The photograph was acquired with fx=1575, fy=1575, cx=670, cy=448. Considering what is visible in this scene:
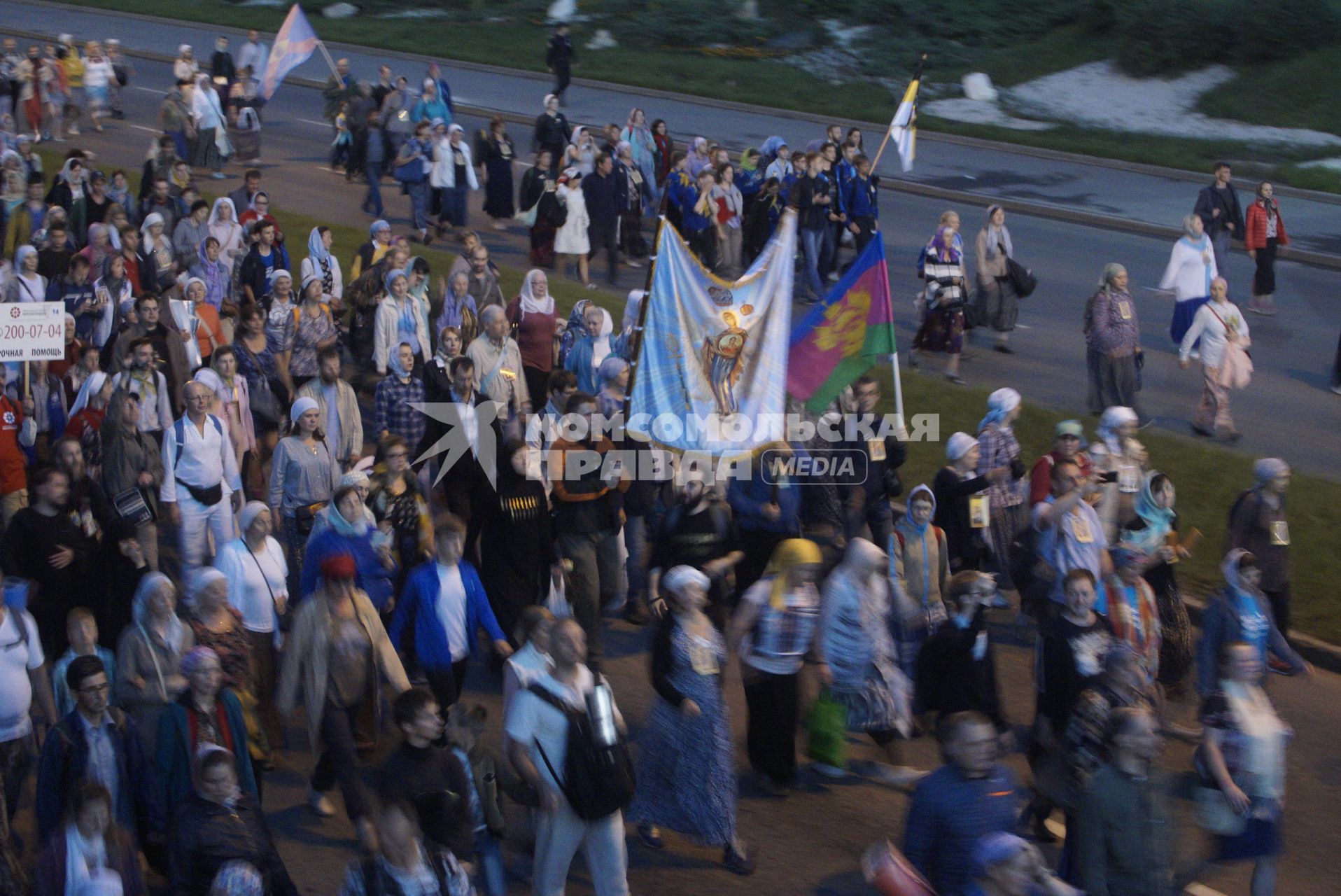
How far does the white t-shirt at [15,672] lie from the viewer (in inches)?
320

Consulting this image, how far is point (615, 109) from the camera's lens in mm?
31547

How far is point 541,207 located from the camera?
61.0 ft

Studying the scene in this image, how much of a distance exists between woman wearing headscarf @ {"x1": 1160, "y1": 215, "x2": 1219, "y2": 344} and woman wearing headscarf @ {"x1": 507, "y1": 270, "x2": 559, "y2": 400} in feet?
20.2

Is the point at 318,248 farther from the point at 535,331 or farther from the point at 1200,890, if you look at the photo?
the point at 1200,890

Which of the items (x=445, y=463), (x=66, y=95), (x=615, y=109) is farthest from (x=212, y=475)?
(x=615, y=109)

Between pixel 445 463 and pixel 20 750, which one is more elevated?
pixel 445 463

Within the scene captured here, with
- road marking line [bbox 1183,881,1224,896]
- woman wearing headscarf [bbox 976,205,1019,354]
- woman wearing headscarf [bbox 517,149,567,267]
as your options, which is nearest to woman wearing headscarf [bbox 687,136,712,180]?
woman wearing headscarf [bbox 517,149,567,267]

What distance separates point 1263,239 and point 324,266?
1080 cm

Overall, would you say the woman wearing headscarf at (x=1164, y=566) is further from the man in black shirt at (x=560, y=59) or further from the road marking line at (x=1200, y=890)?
the man in black shirt at (x=560, y=59)

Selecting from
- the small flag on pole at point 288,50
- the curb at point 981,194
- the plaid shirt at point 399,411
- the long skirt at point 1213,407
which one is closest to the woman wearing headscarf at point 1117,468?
the long skirt at point 1213,407

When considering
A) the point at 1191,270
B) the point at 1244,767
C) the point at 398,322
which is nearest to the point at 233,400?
the point at 398,322

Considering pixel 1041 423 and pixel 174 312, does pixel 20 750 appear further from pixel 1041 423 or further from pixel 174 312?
pixel 1041 423

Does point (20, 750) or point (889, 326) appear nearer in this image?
point (20, 750)

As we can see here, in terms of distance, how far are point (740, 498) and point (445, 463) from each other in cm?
242
